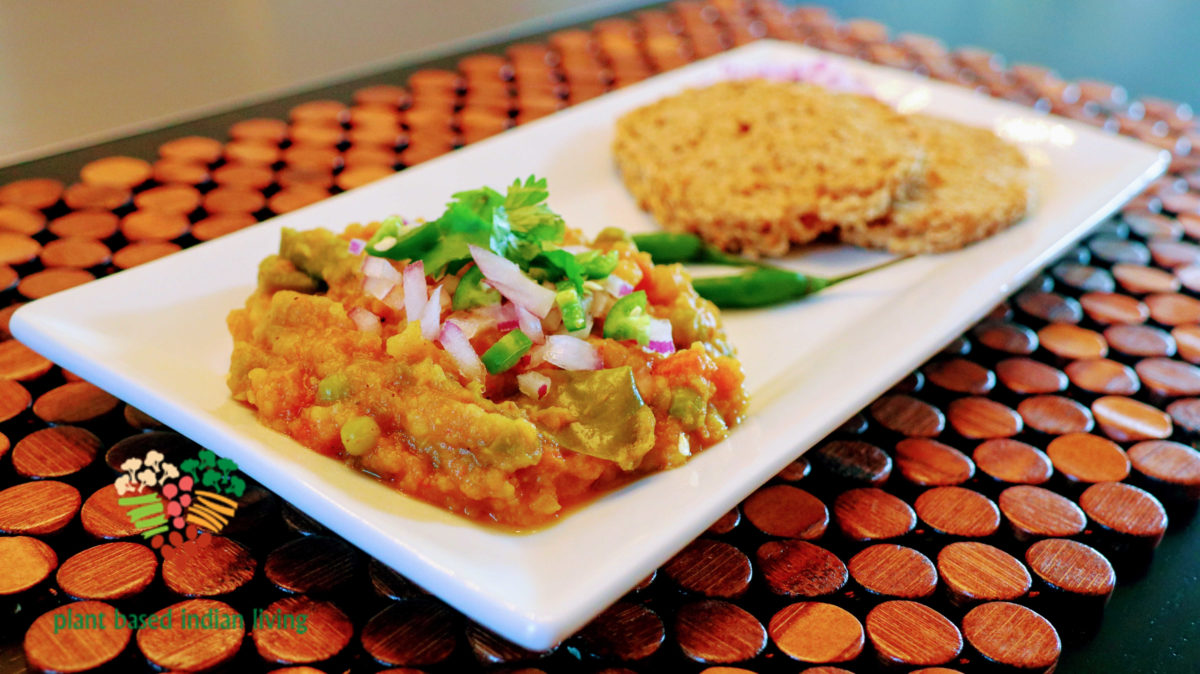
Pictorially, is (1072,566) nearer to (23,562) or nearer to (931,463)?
(931,463)

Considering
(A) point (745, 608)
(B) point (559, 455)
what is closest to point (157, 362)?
(B) point (559, 455)

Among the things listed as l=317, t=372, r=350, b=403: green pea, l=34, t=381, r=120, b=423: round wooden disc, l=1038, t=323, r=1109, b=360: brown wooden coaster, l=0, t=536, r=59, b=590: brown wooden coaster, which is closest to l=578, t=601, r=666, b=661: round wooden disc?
l=317, t=372, r=350, b=403: green pea

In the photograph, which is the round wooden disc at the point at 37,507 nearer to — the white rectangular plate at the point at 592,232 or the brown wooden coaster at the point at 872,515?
the white rectangular plate at the point at 592,232

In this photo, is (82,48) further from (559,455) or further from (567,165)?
(559,455)

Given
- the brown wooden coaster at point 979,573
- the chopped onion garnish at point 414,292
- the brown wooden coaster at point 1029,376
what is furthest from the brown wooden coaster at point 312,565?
the brown wooden coaster at point 1029,376

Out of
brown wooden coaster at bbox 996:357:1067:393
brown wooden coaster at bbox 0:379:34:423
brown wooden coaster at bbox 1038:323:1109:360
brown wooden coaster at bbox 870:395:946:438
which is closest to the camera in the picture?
brown wooden coaster at bbox 0:379:34:423

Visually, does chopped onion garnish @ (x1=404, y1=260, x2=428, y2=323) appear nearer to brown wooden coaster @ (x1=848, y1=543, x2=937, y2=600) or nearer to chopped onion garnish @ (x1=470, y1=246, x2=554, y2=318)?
chopped onion garnish @ (x1=470, y1=246, x2=554, y2=318)
